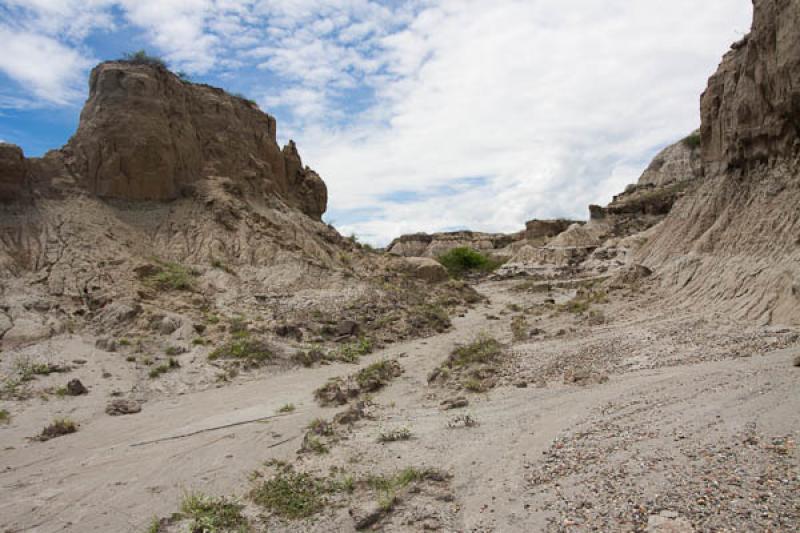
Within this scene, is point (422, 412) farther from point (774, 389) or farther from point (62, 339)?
point (62, 339)

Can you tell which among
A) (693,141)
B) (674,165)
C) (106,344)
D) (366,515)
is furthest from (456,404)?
(693,141)

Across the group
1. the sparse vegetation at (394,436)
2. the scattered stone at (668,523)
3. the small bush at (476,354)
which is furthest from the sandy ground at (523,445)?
the small bush at (476,354)

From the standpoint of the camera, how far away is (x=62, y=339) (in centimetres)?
1297

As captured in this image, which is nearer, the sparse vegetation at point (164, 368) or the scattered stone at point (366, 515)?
the scattered stone at point (366, 515)

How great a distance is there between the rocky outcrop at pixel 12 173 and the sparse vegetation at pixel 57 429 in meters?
11.7

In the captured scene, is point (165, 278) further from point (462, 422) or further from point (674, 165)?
point (674, 165)

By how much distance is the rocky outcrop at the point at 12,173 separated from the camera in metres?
16.5

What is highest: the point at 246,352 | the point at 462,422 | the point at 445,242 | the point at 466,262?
the point at 445,242

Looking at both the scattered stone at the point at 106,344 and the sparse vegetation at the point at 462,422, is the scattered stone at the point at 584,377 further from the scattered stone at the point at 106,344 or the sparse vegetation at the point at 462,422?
the scattered stone at the point at 106,344

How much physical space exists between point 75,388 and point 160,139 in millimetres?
12476

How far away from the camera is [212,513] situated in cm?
570

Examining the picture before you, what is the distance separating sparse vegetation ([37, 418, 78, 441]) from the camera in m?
8.50

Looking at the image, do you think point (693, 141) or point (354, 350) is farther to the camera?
point (693, 141)

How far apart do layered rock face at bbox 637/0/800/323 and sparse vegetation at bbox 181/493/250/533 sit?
976cm
